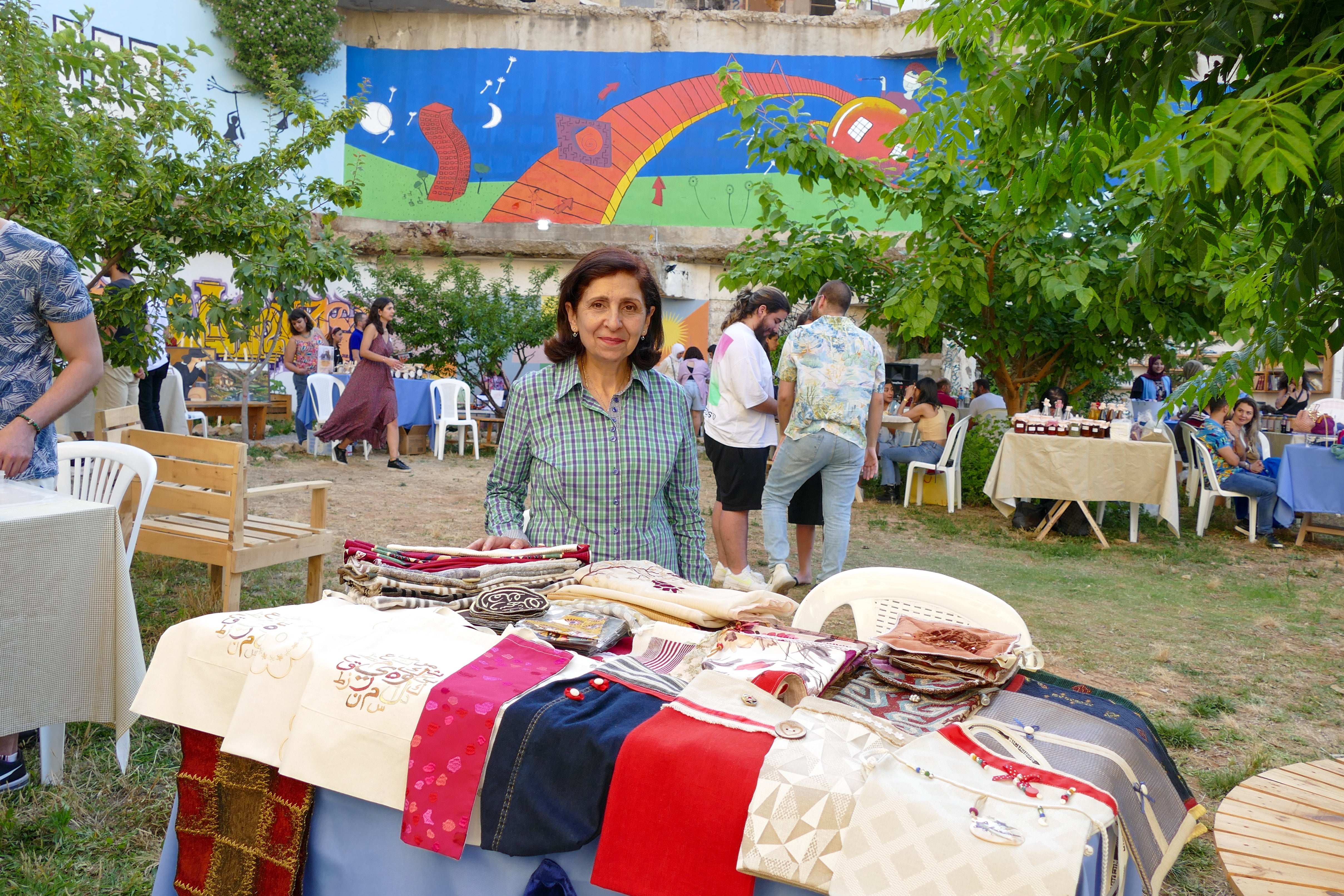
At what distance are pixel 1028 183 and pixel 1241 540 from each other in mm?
7506

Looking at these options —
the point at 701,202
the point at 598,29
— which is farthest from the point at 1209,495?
the point at 598,29

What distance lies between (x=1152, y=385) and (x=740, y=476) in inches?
330

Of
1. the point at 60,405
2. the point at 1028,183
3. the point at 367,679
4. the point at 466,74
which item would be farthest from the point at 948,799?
the point at 466,74

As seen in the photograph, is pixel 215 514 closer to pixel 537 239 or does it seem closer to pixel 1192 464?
pixel 1192 464

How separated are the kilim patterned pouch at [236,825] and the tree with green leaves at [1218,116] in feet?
6.48

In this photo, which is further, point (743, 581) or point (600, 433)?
point (743, 581)

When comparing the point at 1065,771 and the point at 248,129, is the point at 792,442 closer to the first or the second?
the point at 1065,771

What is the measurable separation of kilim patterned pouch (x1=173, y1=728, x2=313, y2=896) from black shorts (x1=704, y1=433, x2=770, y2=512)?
3898 millimetres

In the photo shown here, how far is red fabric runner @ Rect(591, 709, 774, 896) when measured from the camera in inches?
50.4

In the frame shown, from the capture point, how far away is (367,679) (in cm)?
158

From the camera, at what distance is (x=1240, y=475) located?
27.8 feet

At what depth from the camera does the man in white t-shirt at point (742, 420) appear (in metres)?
5.29

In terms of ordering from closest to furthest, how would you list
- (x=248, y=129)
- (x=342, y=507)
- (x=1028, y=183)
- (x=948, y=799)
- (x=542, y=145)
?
1. (x=948, y=799)
2. (x=1028, y=183)
3. (x=342, y=507)
4. (x=248, y=129)
5. (x=542, y=145)

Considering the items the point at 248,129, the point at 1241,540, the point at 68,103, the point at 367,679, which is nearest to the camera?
the point at 367,679
